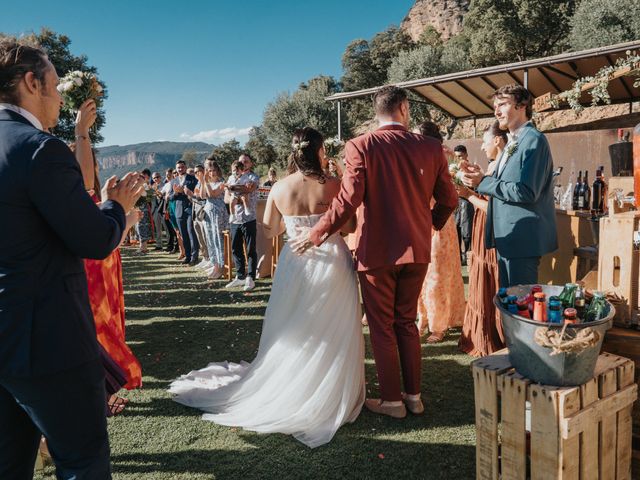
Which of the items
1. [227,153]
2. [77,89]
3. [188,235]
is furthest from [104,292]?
[227,153]

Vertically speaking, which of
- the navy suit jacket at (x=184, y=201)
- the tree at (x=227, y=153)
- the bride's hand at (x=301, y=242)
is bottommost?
the bride's hand at (x=301, y=242)

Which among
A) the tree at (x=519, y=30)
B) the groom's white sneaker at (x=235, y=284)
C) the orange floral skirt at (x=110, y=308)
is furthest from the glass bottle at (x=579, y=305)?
the tree at (x=519, y=30)

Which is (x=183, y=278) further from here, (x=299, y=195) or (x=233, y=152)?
(x=233, y=152)

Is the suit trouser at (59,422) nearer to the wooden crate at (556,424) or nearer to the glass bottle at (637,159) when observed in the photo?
the wooden crate at (556,424)

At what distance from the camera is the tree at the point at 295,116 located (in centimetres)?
4431

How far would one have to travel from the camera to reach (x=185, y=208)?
1053 centimetres

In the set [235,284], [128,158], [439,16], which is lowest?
[235,284]

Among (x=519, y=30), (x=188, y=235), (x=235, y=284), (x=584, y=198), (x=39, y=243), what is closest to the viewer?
(x=39, y=243)

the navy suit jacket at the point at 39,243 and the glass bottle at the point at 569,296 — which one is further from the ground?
the navy suit jacket at the point at 39,243

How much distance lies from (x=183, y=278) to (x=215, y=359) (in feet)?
16.3

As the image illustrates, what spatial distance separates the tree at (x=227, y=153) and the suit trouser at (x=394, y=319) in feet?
165

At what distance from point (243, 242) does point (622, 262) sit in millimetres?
6595

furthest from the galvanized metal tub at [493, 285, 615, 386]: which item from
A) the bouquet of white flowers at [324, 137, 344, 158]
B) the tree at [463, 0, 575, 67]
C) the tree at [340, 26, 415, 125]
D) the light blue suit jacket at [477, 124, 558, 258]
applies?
the tree at [340, 26, 415, 125]

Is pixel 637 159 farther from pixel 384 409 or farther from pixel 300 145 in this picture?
pixel 384 409
